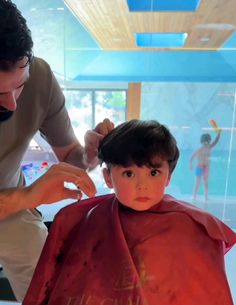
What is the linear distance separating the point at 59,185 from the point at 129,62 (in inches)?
121

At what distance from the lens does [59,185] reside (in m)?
0.80

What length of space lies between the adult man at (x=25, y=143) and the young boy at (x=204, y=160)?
287 cm

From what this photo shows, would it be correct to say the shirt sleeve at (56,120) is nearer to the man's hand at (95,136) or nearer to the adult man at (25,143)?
the adult man at (25,143)

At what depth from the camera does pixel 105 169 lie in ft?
2.80

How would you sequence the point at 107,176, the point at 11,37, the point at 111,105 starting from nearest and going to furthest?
the point at 11,37 → the point at 107,176 → the point at 111,105

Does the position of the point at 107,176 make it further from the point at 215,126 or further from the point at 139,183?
the point at 215,126

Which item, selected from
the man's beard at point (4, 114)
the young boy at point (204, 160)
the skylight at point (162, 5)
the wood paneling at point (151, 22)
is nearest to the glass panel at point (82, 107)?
the wood paneling at point (151, 22)

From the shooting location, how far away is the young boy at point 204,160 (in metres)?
3.85

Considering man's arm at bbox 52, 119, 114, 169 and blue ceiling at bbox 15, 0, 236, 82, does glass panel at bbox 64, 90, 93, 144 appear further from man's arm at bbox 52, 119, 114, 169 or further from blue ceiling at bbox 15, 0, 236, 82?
man's arm at bbox 52, 119, 114, 169

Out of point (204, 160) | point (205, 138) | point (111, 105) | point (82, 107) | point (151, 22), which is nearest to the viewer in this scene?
point (151, 22)

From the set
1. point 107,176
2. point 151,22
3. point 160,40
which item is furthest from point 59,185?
point 160,40

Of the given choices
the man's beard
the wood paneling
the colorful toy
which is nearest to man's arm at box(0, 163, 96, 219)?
the man's beard

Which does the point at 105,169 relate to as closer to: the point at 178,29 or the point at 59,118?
the point at 59,118

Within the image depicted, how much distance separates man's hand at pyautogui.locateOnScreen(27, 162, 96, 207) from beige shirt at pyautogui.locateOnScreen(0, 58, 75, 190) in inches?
11.1
